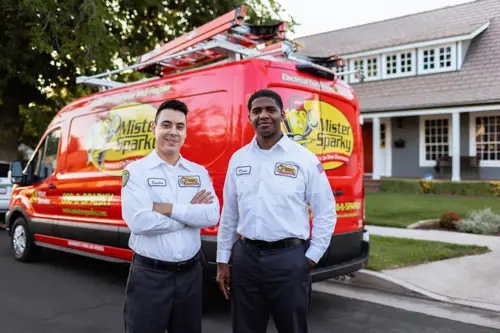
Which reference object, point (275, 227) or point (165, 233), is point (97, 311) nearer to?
point (165, 233)

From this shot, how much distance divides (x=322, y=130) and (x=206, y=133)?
1.19m

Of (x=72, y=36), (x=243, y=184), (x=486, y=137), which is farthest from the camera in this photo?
(x=486, y=137)

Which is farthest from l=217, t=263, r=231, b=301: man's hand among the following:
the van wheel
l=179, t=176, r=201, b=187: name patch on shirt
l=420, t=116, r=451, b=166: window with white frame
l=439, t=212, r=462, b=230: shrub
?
l=420, t=116, r=451, b=166: window with white frame

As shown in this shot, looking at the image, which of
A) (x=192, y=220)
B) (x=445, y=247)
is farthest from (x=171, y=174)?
(x=445, y=247)

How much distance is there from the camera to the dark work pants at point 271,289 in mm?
2883

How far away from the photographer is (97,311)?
16.9 ft

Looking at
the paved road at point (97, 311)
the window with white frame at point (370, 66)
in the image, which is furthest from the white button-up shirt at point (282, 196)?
the window with white frame at point (370, 66)

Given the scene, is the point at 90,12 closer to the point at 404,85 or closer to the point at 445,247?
the point at 445,247

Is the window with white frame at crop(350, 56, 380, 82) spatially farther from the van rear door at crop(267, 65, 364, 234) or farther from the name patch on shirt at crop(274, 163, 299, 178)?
the name patch on shirt at crop(274, 163, 299, 178)

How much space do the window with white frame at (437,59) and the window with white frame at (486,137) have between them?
2322 mm

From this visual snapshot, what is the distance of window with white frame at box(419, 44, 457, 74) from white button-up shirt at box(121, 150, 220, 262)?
1861 cm

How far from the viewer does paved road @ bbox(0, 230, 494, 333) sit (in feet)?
15.3

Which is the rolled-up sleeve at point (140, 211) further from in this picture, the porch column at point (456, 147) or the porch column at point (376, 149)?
the porch column at point (376, 149)

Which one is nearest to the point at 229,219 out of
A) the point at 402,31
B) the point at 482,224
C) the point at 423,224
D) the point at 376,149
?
the point at 482,224
